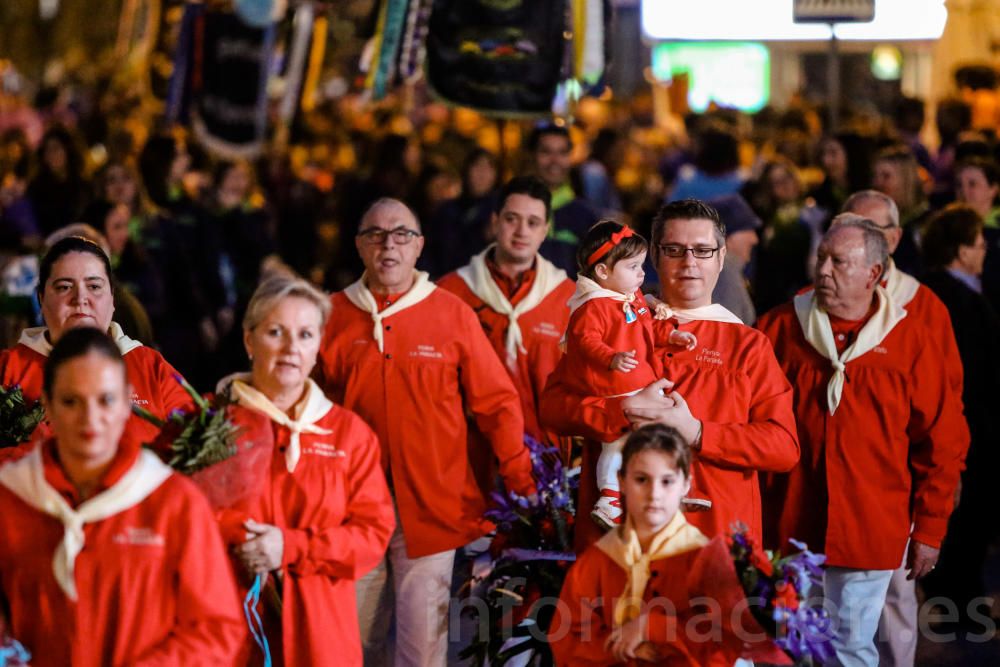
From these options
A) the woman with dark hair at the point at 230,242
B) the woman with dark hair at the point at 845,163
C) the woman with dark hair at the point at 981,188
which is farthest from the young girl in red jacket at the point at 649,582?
the woman with dark hair at the point at 230,242

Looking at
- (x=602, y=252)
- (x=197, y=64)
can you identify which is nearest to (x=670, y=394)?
(x=602, y=252)

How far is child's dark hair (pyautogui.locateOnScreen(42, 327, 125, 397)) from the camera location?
4871 millimetres

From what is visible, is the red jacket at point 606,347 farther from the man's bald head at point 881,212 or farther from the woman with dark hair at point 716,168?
the woman with dark hair at point 716,168

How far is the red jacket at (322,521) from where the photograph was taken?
18.4 feet

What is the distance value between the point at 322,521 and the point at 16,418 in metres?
1.50

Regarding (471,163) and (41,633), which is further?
(471,163)

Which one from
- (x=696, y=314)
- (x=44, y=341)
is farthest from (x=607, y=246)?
(x=44, y=341)

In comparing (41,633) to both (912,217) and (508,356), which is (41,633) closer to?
(508,356)

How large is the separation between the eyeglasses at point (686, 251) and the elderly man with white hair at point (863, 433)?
0.97 m

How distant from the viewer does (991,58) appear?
790 inches

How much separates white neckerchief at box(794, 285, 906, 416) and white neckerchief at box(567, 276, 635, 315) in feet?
3.62

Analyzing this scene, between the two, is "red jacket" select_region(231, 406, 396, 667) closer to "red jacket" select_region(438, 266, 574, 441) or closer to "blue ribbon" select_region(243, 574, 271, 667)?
"blue ribbon" select_region(243, 574, 271, 667)

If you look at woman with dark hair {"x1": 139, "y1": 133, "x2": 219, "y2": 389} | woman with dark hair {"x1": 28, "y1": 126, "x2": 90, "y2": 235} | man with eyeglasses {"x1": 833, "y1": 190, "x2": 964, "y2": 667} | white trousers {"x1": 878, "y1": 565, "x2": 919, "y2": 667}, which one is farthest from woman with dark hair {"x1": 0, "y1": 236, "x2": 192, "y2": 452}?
woman with dark hair {"x1": 28, "y1": 126, "x2": 90, "y2": 235}

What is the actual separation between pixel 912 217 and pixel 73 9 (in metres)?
33.7
